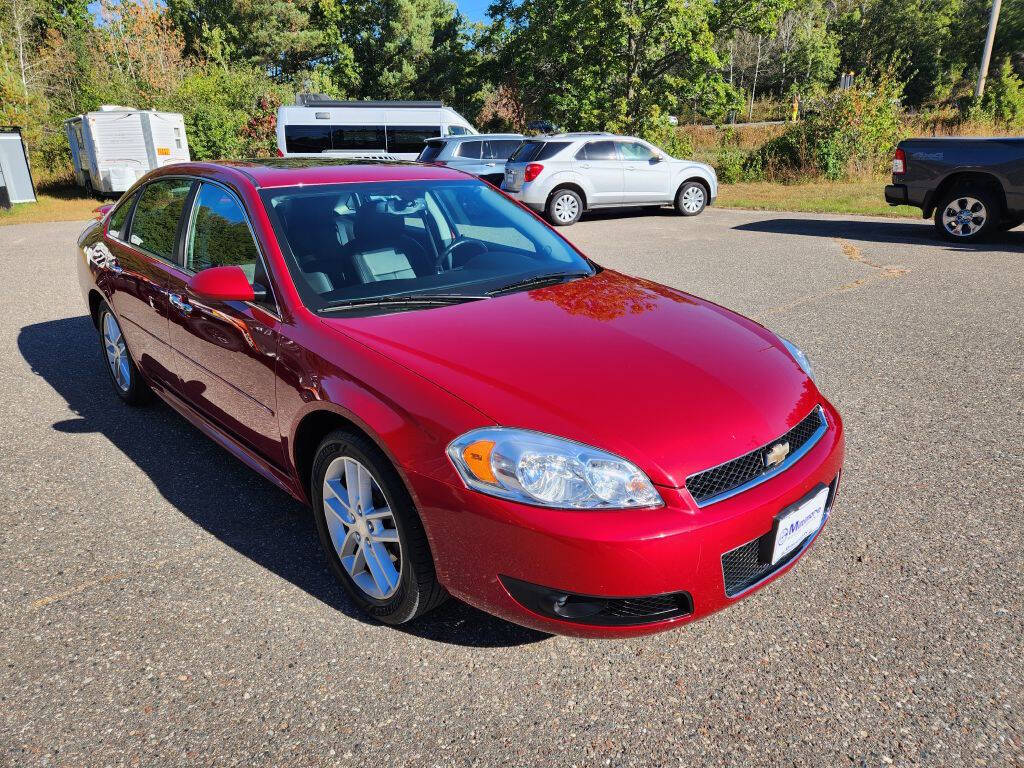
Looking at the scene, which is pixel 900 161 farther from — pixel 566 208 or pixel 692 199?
pixel 566 208

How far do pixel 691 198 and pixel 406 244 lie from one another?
13.2 m

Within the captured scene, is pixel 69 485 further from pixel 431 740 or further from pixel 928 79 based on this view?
pixel 928 79

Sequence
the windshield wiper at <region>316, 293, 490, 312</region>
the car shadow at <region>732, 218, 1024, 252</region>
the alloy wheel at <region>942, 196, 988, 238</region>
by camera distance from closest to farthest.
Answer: the windshield wiper at <region>316, 293, 490, 312</region>
the alloy wheel at <region>942, 196, 988, 238</region>
the car shadow at <region>732, 218, 1024, 252</region>

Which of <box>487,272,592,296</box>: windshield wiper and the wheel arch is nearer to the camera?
<box>487,272,592,296</box>: windshield wiper

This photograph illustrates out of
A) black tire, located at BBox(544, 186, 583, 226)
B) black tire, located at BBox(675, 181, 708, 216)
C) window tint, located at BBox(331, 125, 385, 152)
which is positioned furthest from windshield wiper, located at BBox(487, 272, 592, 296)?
window tint, located at BBox(331, 125, 385, 152)

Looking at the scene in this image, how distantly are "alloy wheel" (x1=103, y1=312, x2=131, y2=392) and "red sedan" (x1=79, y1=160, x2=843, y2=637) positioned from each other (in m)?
0.95

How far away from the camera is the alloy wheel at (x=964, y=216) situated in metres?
9.96

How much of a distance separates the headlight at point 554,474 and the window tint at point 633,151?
44.8 ft

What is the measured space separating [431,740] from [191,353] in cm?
222

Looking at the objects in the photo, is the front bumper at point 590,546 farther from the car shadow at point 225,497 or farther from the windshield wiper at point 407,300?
the windshield wiper at point 407,300

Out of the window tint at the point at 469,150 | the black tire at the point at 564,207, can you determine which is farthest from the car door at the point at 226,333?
the window tint at the point at 469,150

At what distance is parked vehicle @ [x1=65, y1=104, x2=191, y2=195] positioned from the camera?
1898 cm

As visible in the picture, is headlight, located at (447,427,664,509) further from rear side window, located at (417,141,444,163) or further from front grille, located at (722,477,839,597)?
rear side window, located at (417,141,444,163)

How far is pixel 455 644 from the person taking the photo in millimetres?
2457
